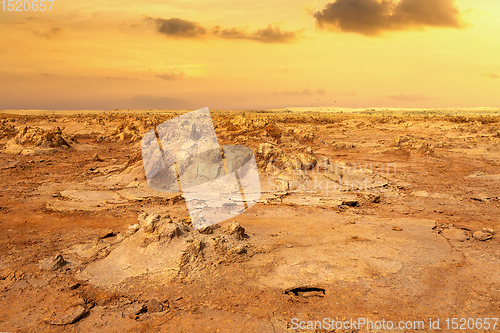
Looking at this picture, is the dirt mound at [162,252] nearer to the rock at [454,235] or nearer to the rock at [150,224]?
the rock at [150,224]

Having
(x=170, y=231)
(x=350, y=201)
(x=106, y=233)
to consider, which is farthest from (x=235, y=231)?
(x=350, y=201)

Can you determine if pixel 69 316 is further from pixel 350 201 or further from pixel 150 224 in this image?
pixel 350 201

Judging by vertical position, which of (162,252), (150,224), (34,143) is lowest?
(162,252)

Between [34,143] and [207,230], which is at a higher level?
[34,143]

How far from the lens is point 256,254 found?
641 centimetres

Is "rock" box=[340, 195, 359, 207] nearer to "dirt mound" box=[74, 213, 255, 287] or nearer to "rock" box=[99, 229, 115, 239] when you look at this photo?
"dirt mound" box=[74, 213, 255, 287]

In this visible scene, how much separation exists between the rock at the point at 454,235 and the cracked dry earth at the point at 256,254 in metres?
0.05

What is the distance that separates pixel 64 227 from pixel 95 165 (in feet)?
29.0

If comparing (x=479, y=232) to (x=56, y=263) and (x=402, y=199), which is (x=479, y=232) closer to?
(x=402, y=199)

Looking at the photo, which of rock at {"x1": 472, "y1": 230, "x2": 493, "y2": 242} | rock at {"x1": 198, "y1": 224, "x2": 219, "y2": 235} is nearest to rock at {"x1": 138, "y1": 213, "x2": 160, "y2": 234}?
rock at {"x1": 198, "y1": 224, "x2": 219, "y2": 235}

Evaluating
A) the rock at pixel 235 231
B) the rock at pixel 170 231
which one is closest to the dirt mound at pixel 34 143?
the rock at pixel 170 231

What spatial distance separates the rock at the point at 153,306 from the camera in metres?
4.67

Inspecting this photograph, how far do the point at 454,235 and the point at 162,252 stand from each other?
6.57m

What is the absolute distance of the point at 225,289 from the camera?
522 cm
